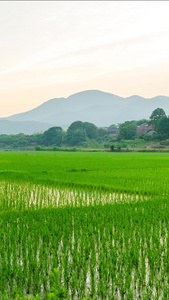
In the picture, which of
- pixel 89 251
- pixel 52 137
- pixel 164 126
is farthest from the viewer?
pixel 52 137

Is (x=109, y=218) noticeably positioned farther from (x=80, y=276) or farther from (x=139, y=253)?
(x=80, y=276)

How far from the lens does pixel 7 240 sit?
164 inches

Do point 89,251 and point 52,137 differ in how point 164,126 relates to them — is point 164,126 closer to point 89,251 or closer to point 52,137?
point 52,137

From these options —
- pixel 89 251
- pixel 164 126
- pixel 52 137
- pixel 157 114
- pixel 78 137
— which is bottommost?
pixel 89 251

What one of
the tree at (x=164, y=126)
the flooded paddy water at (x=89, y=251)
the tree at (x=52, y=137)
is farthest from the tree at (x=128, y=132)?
the flooded paddy water at (x=89, y=251)

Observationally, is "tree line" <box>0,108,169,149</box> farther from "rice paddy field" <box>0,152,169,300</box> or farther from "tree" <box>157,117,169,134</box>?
"rice paddy field" <box>0,152,169,300</box>

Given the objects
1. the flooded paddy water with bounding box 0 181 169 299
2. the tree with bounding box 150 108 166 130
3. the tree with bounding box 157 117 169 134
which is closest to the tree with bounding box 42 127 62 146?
the tree with bounding box 150 108 166 130

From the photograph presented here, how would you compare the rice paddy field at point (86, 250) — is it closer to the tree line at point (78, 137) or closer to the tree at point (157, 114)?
the tree line at point (78, 137)

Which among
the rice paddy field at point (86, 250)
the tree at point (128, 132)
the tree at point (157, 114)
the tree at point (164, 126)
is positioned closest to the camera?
the rice paddy field at point (86, 250)

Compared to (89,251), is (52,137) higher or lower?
higher

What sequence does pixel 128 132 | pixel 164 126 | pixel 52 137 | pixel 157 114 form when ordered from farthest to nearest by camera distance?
pixel 52 137 < pixel 157 114 < pixel 128 132 < pixel 164 126

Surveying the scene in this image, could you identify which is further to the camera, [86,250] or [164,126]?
[164,126]

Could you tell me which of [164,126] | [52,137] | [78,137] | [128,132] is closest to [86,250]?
[164,126]

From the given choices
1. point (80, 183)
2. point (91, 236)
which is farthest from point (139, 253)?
point (80, 183)
